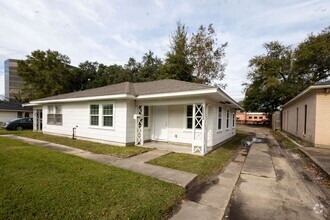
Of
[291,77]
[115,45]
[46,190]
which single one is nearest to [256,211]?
[46,190]

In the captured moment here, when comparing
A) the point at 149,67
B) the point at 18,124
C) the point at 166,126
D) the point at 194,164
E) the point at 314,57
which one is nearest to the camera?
the point at 194,164

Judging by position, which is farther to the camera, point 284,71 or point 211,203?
point 284,71

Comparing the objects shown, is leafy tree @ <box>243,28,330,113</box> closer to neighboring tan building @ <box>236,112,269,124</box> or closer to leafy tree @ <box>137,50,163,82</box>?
neighboring tan building @ <box>236,112,269,124</box>

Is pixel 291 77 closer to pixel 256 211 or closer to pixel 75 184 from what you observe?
pixel 256 211

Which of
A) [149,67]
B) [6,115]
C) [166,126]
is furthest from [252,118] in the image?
[6,115]

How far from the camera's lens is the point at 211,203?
3.46m

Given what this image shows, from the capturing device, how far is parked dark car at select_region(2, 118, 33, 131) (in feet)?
54.7

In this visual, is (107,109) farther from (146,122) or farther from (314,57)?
(314,57)

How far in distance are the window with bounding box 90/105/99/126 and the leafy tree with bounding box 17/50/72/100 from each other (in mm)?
25713

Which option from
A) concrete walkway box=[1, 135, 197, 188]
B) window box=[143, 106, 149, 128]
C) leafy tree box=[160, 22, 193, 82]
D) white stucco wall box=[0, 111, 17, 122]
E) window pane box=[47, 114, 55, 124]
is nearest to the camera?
concrete walkway box=[1, 135, 197, 188]

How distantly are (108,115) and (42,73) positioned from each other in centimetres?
2881

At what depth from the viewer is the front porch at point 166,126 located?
9.07 m

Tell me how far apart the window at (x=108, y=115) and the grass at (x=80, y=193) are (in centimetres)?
424

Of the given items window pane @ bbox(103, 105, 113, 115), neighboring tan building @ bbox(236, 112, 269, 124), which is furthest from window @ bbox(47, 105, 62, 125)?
neighboring tan building @ bbox(236, 112, 269, 124)
